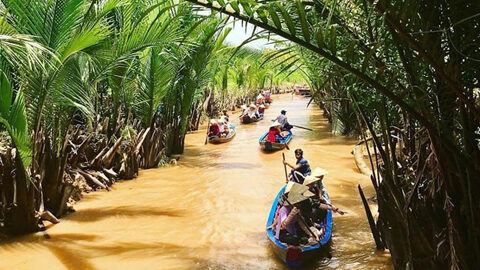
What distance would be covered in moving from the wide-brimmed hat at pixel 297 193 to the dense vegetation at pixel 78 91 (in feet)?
5.68

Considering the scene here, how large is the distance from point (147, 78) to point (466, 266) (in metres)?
8.23

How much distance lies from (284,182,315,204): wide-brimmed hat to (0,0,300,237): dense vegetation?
1.73 m

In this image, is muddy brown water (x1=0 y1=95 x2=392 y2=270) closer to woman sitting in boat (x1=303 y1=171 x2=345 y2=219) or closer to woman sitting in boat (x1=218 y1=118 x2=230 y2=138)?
woman sitting in boat (x1=303 y1=171 x2=345 y2=219)

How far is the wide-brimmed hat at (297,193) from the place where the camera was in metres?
5.28

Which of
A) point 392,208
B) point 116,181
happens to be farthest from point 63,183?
point 392,208

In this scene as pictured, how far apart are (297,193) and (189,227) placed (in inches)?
78.4

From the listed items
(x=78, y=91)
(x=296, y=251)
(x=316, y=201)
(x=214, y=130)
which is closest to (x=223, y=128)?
(x=214, y=130)

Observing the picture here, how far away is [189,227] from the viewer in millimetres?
6434

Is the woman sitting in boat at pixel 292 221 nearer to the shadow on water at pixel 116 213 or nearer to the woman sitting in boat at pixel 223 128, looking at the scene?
the shadow on water at pixel 116 213

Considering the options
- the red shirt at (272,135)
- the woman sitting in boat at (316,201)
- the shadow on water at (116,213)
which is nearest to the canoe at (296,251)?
the woman sitting in boat at (316,201)

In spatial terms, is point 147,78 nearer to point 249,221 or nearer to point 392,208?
point 249,221

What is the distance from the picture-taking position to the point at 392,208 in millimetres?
3389

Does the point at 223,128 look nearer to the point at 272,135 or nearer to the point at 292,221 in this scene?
the point at 272,135

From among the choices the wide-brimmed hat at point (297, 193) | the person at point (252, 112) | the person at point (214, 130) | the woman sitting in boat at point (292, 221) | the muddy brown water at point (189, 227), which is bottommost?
the muddy brown water at point (189, 227)
